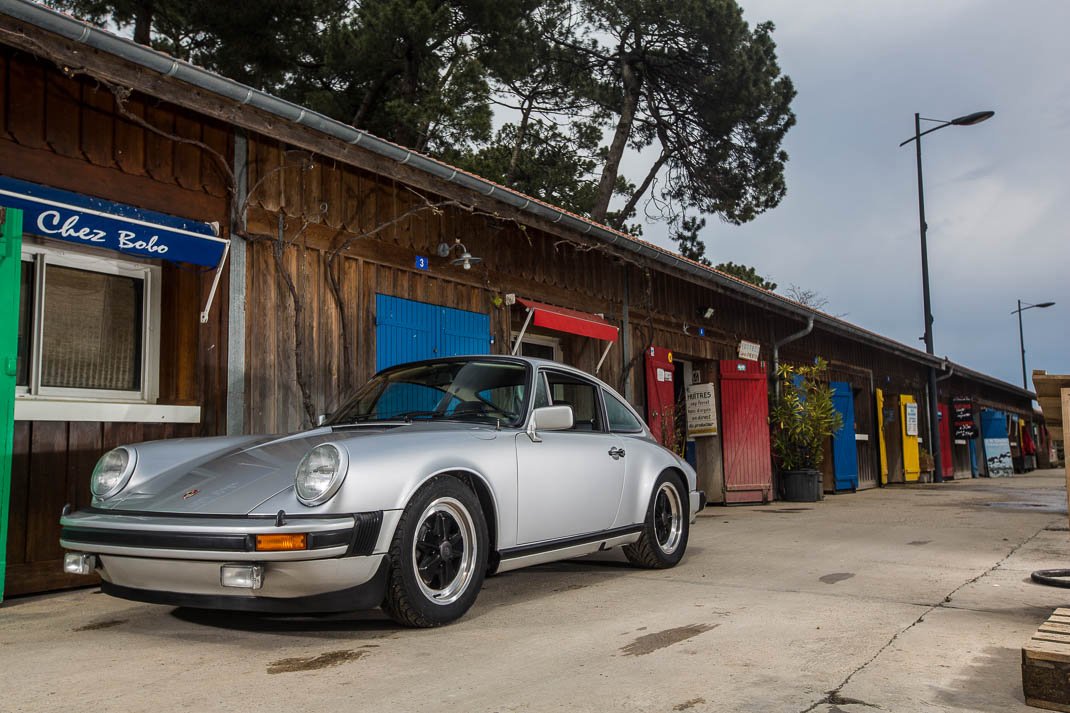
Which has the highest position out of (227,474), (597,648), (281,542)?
(227,474)

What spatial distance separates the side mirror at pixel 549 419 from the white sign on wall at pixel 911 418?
1898cm

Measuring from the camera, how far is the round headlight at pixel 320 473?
136 inches

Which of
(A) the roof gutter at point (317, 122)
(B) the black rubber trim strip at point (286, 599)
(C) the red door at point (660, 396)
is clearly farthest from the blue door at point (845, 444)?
(B) the black rubber trim strip at point (286, 599)

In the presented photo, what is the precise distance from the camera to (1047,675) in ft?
8.96

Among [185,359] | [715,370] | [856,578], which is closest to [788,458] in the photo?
[715,370]

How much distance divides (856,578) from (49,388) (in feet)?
17.5

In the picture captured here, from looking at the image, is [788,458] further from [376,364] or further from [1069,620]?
[1069,620]

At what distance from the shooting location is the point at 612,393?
591 centimetres

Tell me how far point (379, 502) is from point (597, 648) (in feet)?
3.58

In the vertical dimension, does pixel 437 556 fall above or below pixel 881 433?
below

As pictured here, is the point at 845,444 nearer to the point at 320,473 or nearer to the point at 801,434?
the point at 801,434

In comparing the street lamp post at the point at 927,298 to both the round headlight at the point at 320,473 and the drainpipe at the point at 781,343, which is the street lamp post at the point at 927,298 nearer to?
the drainpipe at the point at 781,343

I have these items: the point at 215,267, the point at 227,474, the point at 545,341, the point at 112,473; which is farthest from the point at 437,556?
the point at 545,341

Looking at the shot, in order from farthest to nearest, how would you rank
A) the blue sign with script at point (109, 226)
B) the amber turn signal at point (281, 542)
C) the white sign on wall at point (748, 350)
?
1. the white sign on wall at point (748, 350)
2. the blue sign with script at point (109, 226)
3. the amber turn signal at point (281, 542)
